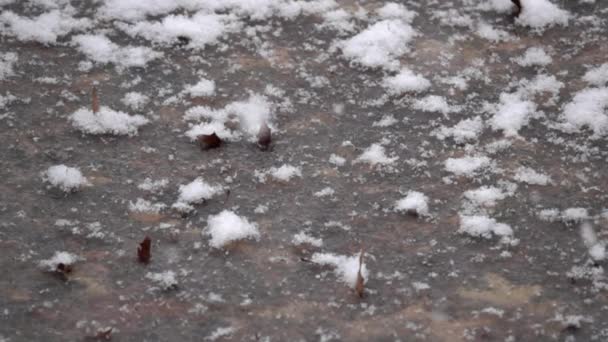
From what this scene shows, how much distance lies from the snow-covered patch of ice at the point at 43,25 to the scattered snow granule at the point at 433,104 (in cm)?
154

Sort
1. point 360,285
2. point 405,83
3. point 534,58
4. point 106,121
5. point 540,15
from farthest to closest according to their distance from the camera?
point 540,15, point 534,58, point 405,83, point 106,121, point 360,285

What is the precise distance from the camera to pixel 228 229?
7.40 ft

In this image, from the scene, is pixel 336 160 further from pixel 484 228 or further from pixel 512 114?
pixel 512 114

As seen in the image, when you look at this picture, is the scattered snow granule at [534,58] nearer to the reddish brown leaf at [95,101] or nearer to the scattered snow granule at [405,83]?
the scattered snow granule at [405,83]

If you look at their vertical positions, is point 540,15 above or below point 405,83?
above

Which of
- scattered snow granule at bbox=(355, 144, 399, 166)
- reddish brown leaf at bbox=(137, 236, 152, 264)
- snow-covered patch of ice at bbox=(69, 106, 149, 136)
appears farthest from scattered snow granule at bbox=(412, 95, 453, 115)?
reddish brown leaf at bbox=(137, 236, 152, 264)

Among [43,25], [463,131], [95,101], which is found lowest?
[463,131]

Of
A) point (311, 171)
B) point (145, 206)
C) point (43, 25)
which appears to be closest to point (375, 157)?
point (311, 171)

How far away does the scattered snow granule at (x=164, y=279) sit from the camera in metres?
2.08

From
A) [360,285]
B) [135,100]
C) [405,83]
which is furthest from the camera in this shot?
[405,83]

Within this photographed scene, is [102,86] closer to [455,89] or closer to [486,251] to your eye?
[455,89]

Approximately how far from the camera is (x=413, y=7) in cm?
329

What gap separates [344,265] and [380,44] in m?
1.26

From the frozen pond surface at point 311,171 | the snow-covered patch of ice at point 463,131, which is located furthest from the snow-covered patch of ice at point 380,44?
the snow-covered patch of ice at point 463,131
